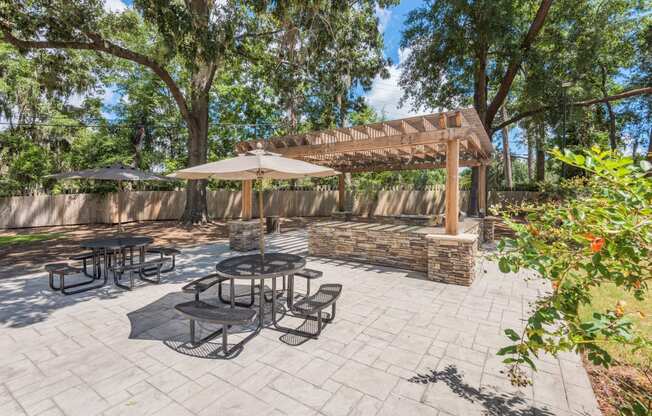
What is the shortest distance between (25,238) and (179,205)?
240 inches

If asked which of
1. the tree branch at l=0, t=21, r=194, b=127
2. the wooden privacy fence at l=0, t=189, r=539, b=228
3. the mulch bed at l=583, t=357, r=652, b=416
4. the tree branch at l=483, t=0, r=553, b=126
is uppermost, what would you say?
the tree branch at l=483, t=0, r=553, b=126

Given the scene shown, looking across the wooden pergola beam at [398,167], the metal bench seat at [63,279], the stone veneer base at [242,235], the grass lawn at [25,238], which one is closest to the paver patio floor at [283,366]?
the metal bench seat at [63,279]

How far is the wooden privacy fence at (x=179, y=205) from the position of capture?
12.8 m

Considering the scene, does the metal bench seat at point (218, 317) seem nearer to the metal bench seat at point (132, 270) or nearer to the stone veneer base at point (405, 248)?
the metal bench seat at point (132, 270)

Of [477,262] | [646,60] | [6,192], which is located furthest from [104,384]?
[646,60]

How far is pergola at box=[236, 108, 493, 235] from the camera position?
18.8 ft

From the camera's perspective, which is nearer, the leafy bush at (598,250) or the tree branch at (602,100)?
the leafy bush at (598,250)

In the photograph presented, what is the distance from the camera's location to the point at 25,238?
10266 mm

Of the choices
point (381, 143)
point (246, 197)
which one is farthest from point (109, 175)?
point (381, 143)

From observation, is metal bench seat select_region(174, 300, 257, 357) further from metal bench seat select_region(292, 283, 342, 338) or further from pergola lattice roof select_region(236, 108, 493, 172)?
pergola lattice roof select_region(236, 108, 493, 172)

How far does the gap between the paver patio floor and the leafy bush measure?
88cm

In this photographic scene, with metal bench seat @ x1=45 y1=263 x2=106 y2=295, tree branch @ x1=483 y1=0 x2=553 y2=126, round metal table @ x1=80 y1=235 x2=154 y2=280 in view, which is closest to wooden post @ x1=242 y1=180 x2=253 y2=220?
round metal table @ x1=80 y1=235 x2=154 y2=280

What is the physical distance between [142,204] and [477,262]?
587 inches

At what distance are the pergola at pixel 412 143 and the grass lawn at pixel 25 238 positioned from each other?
296 inches
